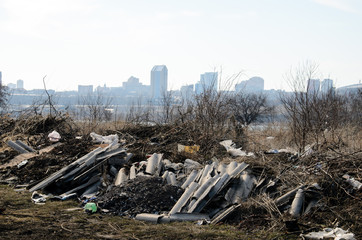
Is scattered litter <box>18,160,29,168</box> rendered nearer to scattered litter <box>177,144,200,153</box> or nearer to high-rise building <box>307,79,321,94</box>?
scattered litter <box>177,144,200,153</box>

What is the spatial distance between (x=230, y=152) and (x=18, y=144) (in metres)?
5.62

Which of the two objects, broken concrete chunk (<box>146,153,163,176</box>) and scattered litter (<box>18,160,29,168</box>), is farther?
scattered litter (<box>18,160,29,168</box>)

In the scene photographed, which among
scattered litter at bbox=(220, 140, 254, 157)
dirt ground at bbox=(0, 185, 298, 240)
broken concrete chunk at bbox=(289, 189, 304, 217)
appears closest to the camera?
dirt ground at bbox=(0, 185, 298, 240)

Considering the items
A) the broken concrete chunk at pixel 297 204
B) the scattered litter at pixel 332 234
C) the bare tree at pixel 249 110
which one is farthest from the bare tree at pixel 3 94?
the scattered litter at pixel 332 234

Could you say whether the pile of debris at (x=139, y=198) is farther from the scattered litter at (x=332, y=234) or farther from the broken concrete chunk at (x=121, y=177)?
the scattered litter at (x=332, y=234)

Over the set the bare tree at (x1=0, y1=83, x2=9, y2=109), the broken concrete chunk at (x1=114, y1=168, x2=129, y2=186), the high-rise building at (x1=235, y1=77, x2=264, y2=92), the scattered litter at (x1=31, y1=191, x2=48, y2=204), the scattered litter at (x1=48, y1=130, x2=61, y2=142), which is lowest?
the scattered litter at (x1=31, y1=191, x2=48, y2=204)

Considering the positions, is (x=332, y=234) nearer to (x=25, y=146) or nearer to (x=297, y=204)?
(x=297, y=204)

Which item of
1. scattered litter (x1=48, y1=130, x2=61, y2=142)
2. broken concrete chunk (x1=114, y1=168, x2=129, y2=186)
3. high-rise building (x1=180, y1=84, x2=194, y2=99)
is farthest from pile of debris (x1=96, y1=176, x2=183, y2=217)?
high-rise building (x1=180, y1=84, x2=194, y2=99)

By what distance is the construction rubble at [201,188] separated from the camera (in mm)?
5641

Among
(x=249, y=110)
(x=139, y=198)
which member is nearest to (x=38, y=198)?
(x=139, y=198)

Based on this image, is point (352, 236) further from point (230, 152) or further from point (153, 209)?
point (230, 152)

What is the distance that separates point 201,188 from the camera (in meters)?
6.26

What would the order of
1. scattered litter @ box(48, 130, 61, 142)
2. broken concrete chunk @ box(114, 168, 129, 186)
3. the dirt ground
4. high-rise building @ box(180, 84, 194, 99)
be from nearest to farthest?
the dirt ground
broken concrete chunk @ box(114, 168, 129, 186)
scattered litter @ box(48, 130, 61, 142)
high-rise building @ box(180, 84, 194, 99)

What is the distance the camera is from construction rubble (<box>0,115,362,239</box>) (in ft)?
18.5
